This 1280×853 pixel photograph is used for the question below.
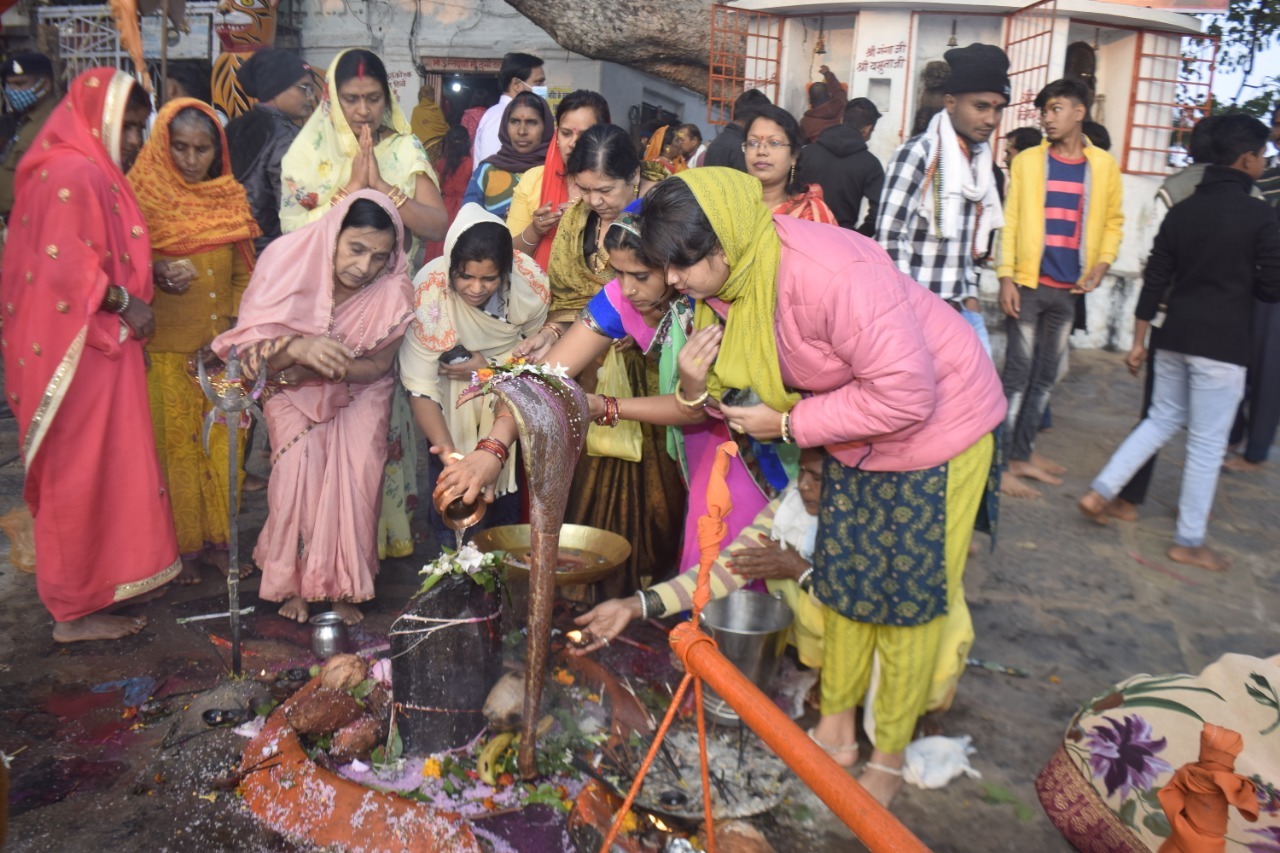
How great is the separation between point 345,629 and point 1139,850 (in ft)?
8.94

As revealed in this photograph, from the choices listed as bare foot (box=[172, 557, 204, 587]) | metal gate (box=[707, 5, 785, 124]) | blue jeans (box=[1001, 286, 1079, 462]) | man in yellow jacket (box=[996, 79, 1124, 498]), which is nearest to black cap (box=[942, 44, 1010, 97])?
man in yellow jacket (box=[996, 79, 1124, 498])

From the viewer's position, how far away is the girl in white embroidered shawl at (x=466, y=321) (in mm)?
3959

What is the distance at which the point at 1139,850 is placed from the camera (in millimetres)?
2350

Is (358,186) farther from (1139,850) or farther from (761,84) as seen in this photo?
(761,84)

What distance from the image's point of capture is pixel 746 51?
1284cm

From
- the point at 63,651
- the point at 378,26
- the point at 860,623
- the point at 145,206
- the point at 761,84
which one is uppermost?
the point at 378,26

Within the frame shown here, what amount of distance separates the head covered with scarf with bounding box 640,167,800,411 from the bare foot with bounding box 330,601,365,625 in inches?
80.2

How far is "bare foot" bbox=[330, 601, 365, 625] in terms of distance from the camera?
4004 millimetres

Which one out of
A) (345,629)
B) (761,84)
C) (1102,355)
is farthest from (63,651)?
(761,84)

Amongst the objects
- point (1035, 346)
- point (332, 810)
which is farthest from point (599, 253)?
point (1035, 346)

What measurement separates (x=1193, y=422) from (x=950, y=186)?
170 centimetres

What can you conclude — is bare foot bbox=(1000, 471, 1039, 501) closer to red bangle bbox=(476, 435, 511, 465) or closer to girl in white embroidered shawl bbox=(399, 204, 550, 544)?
girl in white embroidered shawl bbox=(399, 204, 550, 544)

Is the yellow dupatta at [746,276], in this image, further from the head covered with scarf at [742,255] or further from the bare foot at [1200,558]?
the bare foot at [1200,558]

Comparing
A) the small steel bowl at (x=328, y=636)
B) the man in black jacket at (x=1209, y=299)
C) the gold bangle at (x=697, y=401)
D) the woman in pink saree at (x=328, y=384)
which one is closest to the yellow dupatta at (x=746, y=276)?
the gold bangle at (x=697, y=401)
